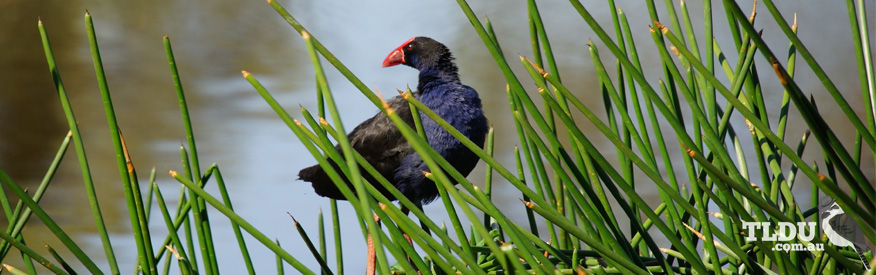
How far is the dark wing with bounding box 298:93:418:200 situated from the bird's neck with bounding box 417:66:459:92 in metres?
0.05

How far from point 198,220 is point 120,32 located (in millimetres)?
2501

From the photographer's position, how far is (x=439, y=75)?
4.42ft

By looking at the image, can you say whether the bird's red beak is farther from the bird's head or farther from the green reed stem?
the green reed stem

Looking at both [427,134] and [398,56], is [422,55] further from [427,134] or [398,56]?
[427,134]

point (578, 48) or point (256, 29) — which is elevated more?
point (256, 29)

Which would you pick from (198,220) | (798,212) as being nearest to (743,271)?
(798,212)

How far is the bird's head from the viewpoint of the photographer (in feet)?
4.49

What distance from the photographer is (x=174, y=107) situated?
2.82m

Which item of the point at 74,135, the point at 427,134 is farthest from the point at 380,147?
the point at 74,135

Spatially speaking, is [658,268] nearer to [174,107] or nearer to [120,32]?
[174,107]

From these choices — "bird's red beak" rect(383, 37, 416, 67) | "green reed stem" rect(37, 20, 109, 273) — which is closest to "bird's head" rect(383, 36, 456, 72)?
"bird's red beak" rect(383, 37, 416, 67)

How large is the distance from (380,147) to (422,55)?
178mm

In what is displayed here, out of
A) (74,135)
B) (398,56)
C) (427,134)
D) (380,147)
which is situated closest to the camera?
(74,135)

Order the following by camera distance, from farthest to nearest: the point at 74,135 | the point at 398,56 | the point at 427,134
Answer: the point at 398,56 → the point at 427,134 → the point at 74,135
